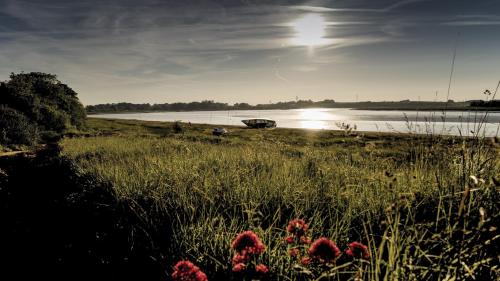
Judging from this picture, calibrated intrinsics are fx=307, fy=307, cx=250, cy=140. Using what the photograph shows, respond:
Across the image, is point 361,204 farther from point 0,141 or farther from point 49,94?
point 49,94

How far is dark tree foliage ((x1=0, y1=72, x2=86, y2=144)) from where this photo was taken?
22.7 m

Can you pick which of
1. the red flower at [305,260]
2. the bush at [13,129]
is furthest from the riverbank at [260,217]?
the bush at [13,129]

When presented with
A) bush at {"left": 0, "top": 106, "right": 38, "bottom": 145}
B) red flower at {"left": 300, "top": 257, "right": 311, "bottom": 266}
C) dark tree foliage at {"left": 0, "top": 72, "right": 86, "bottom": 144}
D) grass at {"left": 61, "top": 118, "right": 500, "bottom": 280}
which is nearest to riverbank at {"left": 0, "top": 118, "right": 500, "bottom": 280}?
grass at {"left": 61, "top": 118, "right": 500, "bottom": 280}

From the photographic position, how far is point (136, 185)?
6.25 m

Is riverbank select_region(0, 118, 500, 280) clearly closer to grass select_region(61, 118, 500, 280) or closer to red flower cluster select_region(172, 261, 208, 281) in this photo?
grass select_region(61, 118, 500, 280)

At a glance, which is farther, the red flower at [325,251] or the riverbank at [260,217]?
the riverbank at [260,217]

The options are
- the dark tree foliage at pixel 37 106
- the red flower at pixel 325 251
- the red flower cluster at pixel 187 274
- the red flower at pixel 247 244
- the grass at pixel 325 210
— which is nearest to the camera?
the red flower cluster at pixel 187 274

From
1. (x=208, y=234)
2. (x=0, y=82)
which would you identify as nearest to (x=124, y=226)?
(x=208, y=234)

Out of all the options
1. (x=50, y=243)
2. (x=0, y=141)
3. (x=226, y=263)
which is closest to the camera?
(x=226, y=263)

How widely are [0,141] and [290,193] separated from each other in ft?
76.0

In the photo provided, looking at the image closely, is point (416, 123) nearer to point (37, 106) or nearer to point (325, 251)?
point (325, 251)

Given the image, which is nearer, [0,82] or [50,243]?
[50,243]

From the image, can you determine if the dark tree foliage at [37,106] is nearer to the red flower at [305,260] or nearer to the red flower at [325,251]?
the red flower at [305,260]

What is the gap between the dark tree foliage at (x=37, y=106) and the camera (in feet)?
74.4
